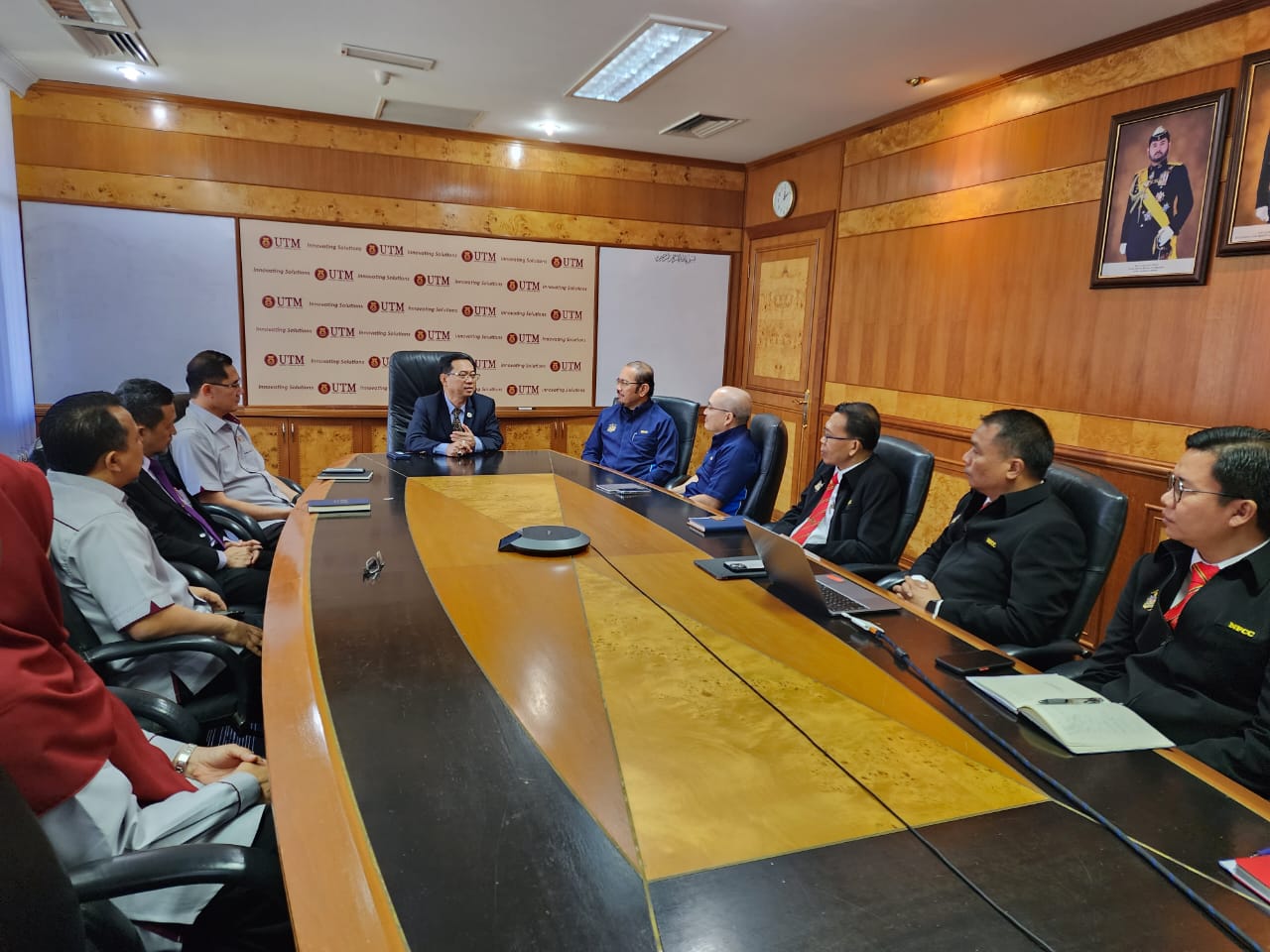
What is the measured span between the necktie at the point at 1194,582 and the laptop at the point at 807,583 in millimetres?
571

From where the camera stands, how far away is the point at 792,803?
3.41ft

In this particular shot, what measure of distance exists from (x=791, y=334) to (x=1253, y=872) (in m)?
4.93

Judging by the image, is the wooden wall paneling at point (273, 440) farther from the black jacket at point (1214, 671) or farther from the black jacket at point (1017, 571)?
the black jacket at point (1214, 671)

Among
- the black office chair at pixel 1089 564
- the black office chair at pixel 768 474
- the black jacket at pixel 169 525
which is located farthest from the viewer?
the black office chair at pixel 768 474

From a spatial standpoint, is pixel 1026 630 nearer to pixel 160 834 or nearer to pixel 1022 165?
pixel 160 834

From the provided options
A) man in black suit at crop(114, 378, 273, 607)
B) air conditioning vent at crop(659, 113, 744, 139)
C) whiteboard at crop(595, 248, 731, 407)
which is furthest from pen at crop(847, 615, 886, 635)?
whiteboard at crop(595, 248, 731, 407)

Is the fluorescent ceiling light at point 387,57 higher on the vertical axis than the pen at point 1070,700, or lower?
higher

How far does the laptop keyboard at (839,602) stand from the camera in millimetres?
1756

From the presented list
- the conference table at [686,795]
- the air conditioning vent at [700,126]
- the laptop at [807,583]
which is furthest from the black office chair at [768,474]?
the air conditioning vent at [700,126]

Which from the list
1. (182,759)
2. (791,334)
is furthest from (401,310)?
(182,759)

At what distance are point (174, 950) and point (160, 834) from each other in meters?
0.17

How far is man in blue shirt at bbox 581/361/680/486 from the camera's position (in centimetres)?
406

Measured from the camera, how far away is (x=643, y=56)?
3764mm

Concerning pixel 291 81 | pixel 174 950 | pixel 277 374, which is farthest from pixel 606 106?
pixel 174 950
